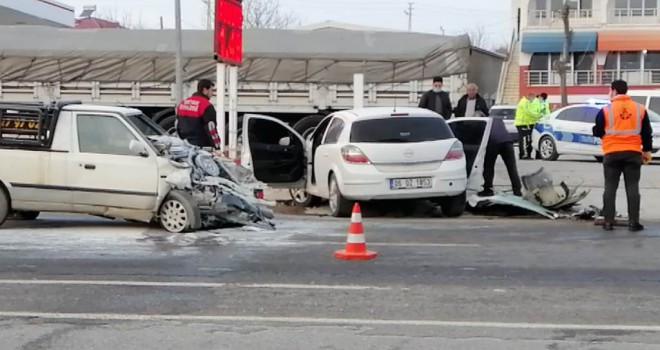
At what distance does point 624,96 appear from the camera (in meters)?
10.8

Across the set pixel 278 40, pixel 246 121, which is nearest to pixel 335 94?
pixel 278 40

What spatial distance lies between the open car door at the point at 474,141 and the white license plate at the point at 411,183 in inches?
55.6

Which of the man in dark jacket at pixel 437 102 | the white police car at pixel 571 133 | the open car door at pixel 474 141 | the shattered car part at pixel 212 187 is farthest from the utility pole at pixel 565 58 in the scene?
the shattered car part at pixel 212 187

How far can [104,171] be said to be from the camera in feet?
34.3

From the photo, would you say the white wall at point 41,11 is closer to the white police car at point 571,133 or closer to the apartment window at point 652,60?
the white police car at point 571,133

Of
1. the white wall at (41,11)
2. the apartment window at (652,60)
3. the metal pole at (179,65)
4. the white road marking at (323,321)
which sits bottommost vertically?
the white road marking at (323,321)

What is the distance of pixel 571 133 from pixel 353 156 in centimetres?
1065

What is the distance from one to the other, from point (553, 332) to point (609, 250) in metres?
3.63

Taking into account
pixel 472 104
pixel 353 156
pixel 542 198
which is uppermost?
pixel 472 104

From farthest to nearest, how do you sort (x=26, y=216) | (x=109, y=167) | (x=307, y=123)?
(x=307, y=123) < (x=26, y=216) < (x=109, y=167)

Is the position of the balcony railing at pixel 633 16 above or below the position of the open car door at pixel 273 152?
above

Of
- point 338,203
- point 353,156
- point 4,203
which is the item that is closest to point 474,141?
point 353,156

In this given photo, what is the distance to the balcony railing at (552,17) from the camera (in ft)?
166

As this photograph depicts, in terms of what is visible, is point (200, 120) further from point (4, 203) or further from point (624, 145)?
point (624, 145)
